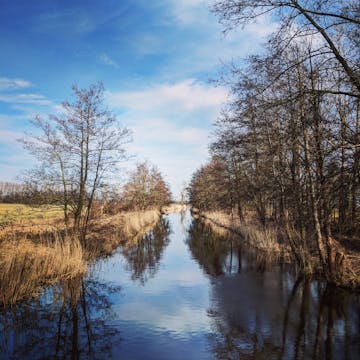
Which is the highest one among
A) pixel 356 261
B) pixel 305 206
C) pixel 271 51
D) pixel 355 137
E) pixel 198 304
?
pixel 271 51

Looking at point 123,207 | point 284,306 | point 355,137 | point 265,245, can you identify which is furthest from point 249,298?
point 123,207

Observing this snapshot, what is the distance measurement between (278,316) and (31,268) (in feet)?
19.8

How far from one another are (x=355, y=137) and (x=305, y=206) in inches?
213

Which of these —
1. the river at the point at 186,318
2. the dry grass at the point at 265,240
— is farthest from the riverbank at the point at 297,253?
the river at the point at 186,318

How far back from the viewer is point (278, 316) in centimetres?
721

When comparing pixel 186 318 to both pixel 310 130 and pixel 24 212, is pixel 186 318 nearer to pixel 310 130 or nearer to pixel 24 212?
pixel 310 130

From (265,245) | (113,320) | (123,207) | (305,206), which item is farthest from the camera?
(123,207)

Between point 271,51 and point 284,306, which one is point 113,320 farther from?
point 271,51

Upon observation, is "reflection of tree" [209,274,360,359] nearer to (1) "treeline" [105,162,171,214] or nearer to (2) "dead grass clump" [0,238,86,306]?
(2) "dead grass clump" [0,238,86,306]

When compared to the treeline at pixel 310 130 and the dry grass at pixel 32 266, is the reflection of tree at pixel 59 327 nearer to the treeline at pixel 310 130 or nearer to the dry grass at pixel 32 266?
the dry grass at pixel 32 266

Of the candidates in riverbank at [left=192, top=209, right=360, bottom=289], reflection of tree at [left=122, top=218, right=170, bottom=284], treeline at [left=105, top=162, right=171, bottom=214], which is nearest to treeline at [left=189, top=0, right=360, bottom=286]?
riverbank at [left=192, top=209, right=360, bottom=289]

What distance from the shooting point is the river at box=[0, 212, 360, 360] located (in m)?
5.47

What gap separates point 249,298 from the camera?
8586 mm


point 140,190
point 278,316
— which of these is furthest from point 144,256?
point 140,190
